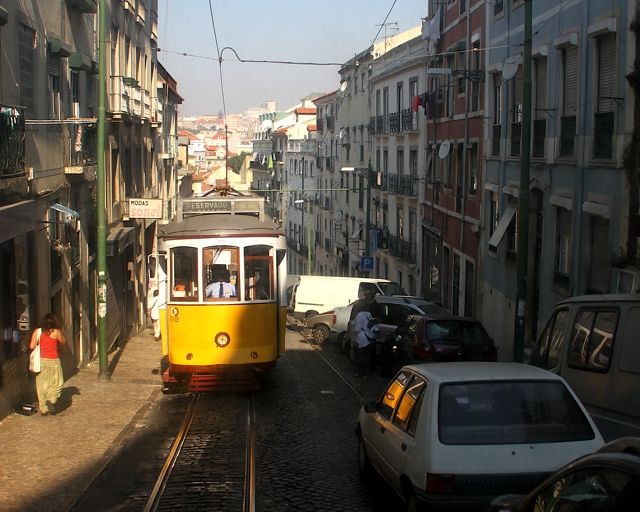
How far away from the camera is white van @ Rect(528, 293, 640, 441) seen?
311 inches

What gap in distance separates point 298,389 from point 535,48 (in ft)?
32.6

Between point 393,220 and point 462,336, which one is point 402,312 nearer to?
point 462,336

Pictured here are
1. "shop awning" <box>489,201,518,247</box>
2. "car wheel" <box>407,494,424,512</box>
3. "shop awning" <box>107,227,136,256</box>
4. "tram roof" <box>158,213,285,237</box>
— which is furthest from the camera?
"shop awning" <box>489,201,518,247</box>

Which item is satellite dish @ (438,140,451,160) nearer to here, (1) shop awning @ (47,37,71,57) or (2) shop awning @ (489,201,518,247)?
(2) shop awning @ (489,201,518,247)

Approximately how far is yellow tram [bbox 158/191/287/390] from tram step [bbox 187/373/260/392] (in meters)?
0.02

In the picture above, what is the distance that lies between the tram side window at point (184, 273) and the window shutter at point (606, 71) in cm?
769

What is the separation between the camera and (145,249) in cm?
2998

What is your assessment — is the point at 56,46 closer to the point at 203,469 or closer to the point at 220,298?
the point at 220,298

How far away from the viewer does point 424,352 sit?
1488cm

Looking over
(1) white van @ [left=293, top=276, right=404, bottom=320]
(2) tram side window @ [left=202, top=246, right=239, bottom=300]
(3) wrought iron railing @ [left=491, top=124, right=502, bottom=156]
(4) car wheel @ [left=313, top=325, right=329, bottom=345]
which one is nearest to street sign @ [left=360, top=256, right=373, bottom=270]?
(1) white van @ [left=293, top=276, right=404, bottom=320]

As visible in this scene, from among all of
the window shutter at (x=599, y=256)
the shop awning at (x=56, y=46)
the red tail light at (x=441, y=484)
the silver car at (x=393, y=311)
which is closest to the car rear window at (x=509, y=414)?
the red tail light at (x=441, y=484)

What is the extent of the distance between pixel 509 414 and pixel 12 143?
8.01m

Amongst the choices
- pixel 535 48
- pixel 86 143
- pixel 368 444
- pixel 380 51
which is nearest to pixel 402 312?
pixel 535 48

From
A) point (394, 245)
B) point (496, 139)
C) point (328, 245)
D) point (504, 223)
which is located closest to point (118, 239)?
point (504, 223)
